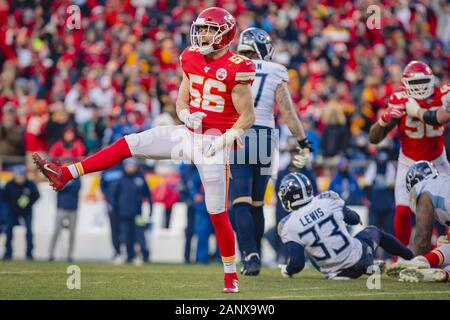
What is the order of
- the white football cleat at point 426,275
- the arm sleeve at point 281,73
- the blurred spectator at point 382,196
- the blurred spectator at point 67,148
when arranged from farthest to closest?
the blurred spectator at point 67,148
the blurred spectator at point 382,196
the arm sleeve at point 281,73
the white football cleat at point 426,275

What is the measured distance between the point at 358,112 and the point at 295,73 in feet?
4.85

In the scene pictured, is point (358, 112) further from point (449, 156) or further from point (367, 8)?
point (449, 156)

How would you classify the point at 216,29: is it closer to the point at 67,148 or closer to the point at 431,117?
the point at 431,117

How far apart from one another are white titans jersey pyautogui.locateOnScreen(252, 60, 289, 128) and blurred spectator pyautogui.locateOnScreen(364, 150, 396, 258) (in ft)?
17.0

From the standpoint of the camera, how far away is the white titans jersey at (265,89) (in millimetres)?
9547

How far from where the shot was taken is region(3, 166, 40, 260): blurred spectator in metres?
14.7

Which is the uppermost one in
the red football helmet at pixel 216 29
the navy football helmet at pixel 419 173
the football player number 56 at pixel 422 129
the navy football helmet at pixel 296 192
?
the red football helmet at pixel 216 29

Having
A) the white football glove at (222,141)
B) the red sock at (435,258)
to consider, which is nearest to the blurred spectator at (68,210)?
the red sock at (435,258)

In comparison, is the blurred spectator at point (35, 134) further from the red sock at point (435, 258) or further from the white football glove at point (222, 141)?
the white football glove at point (222, 141)

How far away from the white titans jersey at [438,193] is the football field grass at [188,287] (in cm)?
69

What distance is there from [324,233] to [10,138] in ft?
30.1

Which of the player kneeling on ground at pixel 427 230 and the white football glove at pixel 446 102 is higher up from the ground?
the white football glove at pixel 446 102

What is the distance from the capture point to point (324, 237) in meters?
8.66
